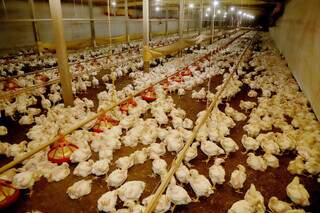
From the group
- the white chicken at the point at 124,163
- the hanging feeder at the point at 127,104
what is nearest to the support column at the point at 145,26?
the hanging feeder at the point at 127,104

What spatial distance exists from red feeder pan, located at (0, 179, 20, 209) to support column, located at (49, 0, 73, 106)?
2418 mm

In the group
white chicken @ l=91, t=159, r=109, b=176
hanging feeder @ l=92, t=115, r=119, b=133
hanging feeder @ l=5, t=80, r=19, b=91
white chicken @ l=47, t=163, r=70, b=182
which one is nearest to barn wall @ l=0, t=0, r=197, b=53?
hanging feeder @ l=5, t=80, r=19, b=91

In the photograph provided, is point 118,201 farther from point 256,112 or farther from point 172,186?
point 256,112

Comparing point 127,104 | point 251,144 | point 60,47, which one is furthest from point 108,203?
point 60,47

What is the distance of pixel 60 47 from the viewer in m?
4.42

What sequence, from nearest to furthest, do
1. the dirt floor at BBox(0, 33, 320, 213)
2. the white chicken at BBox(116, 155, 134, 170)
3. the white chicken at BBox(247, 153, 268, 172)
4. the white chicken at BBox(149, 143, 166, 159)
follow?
the dirt floor at BBox(0, 33, 320, 213) → the white chicken at BBox(116, 155, 134, 170) → the white chicken at BBox(247, 153, 268, 172) → the white chicken at BBox(149, 143, 166, 159)

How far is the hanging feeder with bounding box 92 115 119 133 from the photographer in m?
3.78

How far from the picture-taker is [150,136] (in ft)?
11.8

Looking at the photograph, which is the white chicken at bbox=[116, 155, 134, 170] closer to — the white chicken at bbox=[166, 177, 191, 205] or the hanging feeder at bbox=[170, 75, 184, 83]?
the white chicken at bbox=[166, 177, 191, 205]

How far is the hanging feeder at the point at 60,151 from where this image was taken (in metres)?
2.99

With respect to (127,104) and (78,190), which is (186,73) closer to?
(127,104)

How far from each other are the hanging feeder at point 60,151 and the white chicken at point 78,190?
540 mm

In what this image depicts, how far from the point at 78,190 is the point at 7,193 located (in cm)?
75

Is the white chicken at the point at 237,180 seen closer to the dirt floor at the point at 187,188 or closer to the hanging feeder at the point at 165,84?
the dirt floor at the point at 187,188
